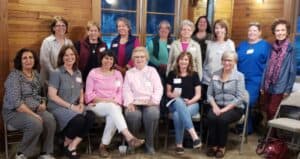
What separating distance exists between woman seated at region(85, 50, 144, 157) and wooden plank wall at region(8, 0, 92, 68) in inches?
30.9

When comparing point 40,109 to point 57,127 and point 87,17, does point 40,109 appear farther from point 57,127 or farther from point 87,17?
point 87,17

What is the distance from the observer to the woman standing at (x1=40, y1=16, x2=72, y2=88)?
357 cm

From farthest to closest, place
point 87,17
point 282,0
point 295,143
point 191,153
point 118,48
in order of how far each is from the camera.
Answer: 1. point 282,0
2. point 87,17
3. point 118,48
4. point 191,153
5. point 295,143

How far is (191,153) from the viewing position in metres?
3.53

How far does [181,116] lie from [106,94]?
2.70ft

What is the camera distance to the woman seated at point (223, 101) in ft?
11.2

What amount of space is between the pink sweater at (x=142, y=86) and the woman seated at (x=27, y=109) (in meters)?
0.84

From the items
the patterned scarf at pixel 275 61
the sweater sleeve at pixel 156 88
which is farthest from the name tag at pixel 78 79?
the patterned scarf at pixel 275 61

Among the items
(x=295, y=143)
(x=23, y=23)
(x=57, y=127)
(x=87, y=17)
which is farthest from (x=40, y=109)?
(x=295, y=143)

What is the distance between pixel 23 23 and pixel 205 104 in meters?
2.22

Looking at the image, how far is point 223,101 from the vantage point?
3539 millimetres

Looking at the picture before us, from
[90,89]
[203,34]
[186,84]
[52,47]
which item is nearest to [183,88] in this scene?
[186,84]

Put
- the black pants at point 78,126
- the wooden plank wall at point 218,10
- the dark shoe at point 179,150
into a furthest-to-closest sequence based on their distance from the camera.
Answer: the wooden plank wall at point 218,10 → the dark shoe at point 179,150 → the black pants at point 78,126

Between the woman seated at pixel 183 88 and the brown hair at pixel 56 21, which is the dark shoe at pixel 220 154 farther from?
the brown hair at pixel 56 21
